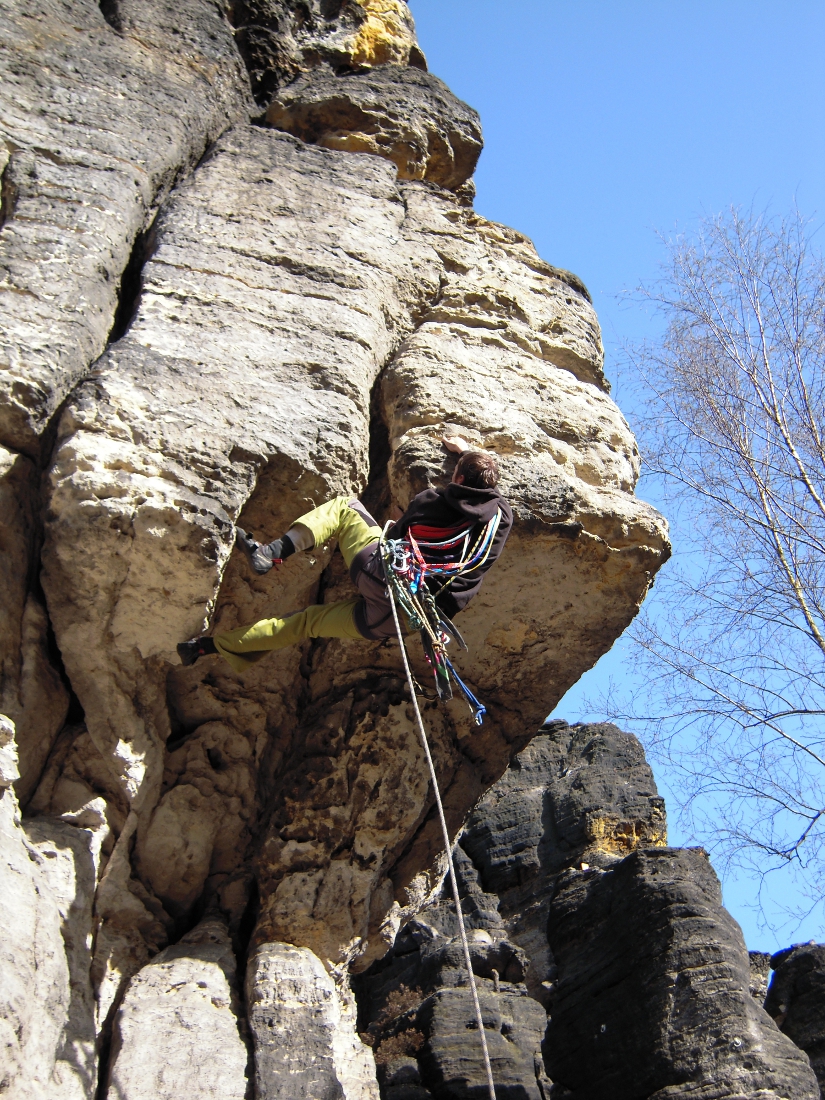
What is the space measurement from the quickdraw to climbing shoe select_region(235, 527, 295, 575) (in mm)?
452

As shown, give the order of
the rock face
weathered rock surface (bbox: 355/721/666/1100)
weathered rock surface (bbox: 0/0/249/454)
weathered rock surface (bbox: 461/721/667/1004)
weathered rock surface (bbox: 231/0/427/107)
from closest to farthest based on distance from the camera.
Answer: weathered rock surface (bbox: 0/0/249/454) < the rock face < weathered rock surface (bbox: 355/721/666/1100) < weathered rock surface (bbox: 231/0/427/107) < weathered rock surface (bbox: 461/721/667/1004)

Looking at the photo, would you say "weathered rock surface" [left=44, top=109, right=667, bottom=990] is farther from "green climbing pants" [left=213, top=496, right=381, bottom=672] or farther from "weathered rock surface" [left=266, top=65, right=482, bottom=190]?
"weathered rock surface" [left=266, top=65, right=482, bottom=190]

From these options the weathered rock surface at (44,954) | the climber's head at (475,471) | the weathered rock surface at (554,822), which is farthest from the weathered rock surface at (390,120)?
the weathered rock surface at (554,822)

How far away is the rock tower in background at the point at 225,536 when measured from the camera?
4434mm

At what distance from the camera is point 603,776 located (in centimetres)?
1205

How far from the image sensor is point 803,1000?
26.7 feet

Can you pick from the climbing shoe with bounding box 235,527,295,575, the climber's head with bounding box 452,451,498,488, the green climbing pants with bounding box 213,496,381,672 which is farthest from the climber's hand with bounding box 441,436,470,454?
the climbing shoe with bounding box 235,527,295,575

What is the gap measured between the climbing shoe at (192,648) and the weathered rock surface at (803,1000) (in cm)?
610

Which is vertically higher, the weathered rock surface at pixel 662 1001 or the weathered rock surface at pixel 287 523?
the weathered rock surface at pixel 287 523

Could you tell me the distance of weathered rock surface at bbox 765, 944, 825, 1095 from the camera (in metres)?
7.80

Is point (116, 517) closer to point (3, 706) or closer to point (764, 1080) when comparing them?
point (3, 706)

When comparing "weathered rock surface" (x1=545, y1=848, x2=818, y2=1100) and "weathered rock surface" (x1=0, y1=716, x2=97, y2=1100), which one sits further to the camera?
"weathered rock surface" (x1=545, y1=848, x2=818, y2=1100)

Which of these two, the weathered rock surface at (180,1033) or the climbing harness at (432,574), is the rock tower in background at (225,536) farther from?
the climbing harness at (432,574)

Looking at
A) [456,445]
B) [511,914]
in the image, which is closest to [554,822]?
[511,914]
